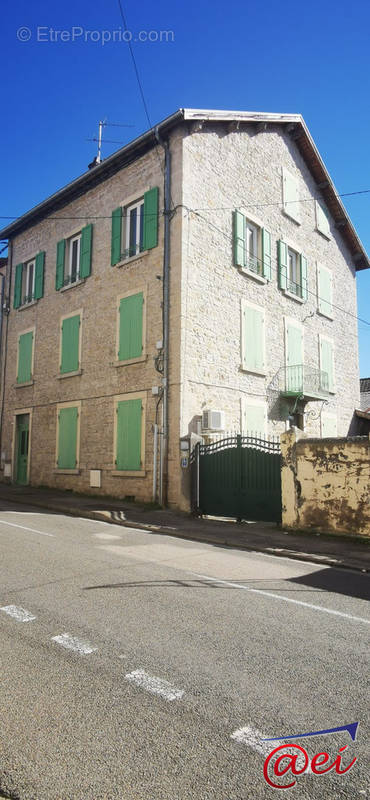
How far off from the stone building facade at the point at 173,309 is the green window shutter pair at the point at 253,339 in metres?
0.06

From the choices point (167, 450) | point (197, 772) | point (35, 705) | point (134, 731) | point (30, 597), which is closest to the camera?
point (197, 772)

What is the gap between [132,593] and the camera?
517 cm

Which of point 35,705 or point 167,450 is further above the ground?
point 167,450

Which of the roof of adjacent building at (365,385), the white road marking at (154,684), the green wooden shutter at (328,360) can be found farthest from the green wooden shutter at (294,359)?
the white road marking at (154,684)

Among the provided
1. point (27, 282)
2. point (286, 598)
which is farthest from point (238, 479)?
point (27, 282)

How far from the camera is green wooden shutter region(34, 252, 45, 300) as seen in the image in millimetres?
18953

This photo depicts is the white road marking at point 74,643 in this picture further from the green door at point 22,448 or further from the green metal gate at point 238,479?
the green door at point 22,448

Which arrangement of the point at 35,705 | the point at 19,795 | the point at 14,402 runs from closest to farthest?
1. the point at 19,795
2. the point at 35,705
3. the point at 14,402

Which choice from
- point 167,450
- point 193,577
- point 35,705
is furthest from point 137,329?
point 35,705

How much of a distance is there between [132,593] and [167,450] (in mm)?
8078

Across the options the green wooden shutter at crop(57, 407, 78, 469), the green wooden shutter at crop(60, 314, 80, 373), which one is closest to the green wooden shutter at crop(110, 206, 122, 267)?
the green wooden shutter at crop(60, 314, 80, 373)

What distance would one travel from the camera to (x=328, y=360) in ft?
66.1

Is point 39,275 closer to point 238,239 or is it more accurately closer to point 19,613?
point 238,239

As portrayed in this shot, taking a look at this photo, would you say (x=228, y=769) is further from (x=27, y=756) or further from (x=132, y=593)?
(x=132, y=593)
